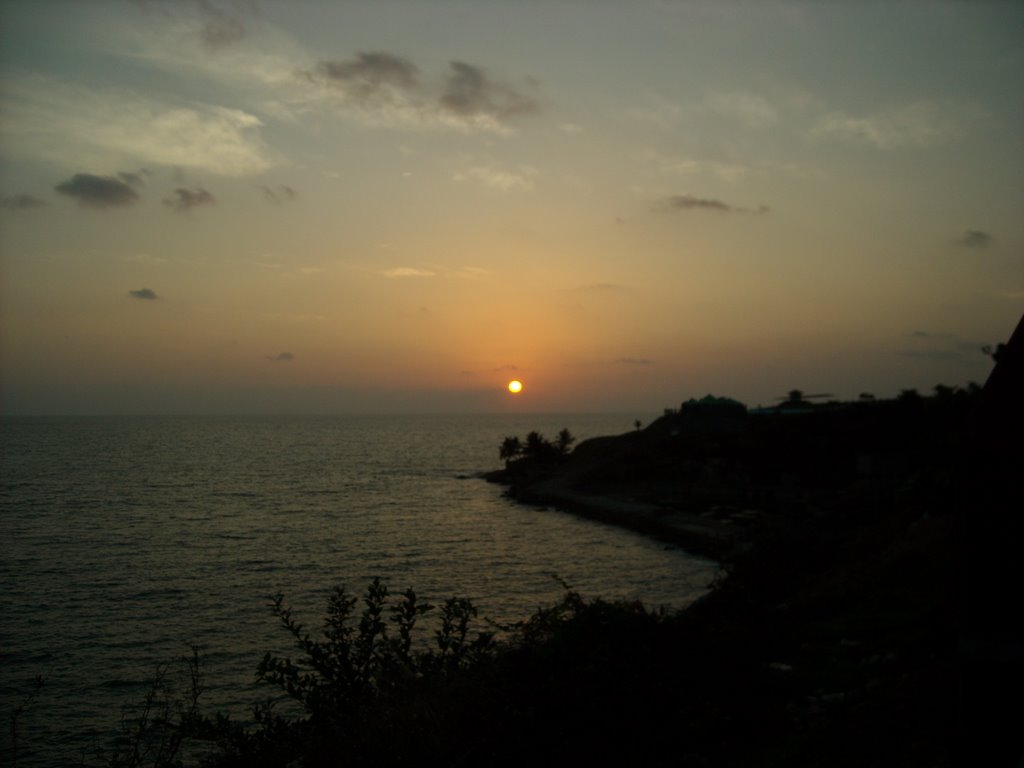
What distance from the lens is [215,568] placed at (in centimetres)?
3581

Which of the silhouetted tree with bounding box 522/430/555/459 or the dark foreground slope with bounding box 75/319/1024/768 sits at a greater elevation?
the dark foreground slope with bounding box 75/319/1024/768

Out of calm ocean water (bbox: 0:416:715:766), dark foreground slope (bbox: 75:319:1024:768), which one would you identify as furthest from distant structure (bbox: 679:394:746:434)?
dark foreground slope (bbox: 75:319:1024:768)

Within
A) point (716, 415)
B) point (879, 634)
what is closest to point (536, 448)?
point (716, 415)

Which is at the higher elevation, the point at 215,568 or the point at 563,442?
the point at 563,442

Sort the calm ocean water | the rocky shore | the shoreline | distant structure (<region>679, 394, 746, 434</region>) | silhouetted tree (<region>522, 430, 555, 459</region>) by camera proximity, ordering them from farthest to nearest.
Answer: silhouetted tree (<region>522, 430, 555, 459</region>) < distant structure (<region>679, 394, 746, 434</region>) < the shoreline < the calm ocean water < the rocky shore

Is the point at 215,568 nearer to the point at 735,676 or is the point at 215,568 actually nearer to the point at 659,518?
the point at 659,518

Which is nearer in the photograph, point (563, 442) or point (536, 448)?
point (536, 448)

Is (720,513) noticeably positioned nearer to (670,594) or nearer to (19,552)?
(670,594)

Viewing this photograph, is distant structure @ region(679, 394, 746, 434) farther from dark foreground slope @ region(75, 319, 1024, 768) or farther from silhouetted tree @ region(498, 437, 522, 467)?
dark foreground slope @ region(75, 319, 1024, 768)

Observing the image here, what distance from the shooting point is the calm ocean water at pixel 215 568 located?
66.1ft

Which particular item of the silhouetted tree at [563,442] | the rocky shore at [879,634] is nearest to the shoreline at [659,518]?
the rocky shore at [879,634]

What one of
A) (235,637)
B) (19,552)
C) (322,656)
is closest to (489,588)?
(235,637)

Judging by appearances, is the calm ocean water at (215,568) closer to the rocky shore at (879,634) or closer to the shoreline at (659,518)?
the shoreline at (659,518)

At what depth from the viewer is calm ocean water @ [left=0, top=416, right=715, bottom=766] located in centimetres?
2016
